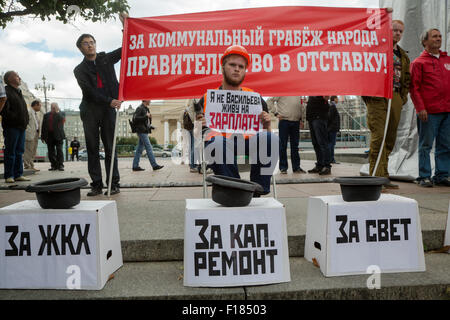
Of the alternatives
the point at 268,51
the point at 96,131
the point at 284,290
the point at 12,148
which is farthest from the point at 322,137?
the point at 12,148

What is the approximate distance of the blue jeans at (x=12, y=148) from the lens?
18.9 ft

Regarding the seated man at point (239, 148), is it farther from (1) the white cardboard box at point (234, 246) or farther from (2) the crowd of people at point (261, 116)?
(1) the white cardboard box at point (234, 246)

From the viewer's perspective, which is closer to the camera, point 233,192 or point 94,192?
point 233,192

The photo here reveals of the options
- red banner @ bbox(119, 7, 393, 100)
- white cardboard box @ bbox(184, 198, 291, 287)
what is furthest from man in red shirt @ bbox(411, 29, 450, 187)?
white cardboard box @ bbox(184, 198, 291, 287)

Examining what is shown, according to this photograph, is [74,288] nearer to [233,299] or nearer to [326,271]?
[233,299]

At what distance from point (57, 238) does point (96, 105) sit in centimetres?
249

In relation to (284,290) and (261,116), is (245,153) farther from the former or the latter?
(284,290)

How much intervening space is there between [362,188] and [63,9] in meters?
7.85

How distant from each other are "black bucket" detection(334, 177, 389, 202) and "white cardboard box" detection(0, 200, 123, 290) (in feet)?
5.05

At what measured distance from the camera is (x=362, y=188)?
2.08m

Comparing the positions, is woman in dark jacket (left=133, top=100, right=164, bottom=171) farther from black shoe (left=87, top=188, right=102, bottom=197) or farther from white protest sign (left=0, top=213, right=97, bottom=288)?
white protest sign (left=0, top=213, right=97, bottom=288)

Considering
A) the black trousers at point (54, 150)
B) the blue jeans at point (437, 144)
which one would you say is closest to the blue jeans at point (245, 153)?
the blue jeans at point (437, 144)

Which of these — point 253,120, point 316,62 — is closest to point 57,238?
point 253,120
